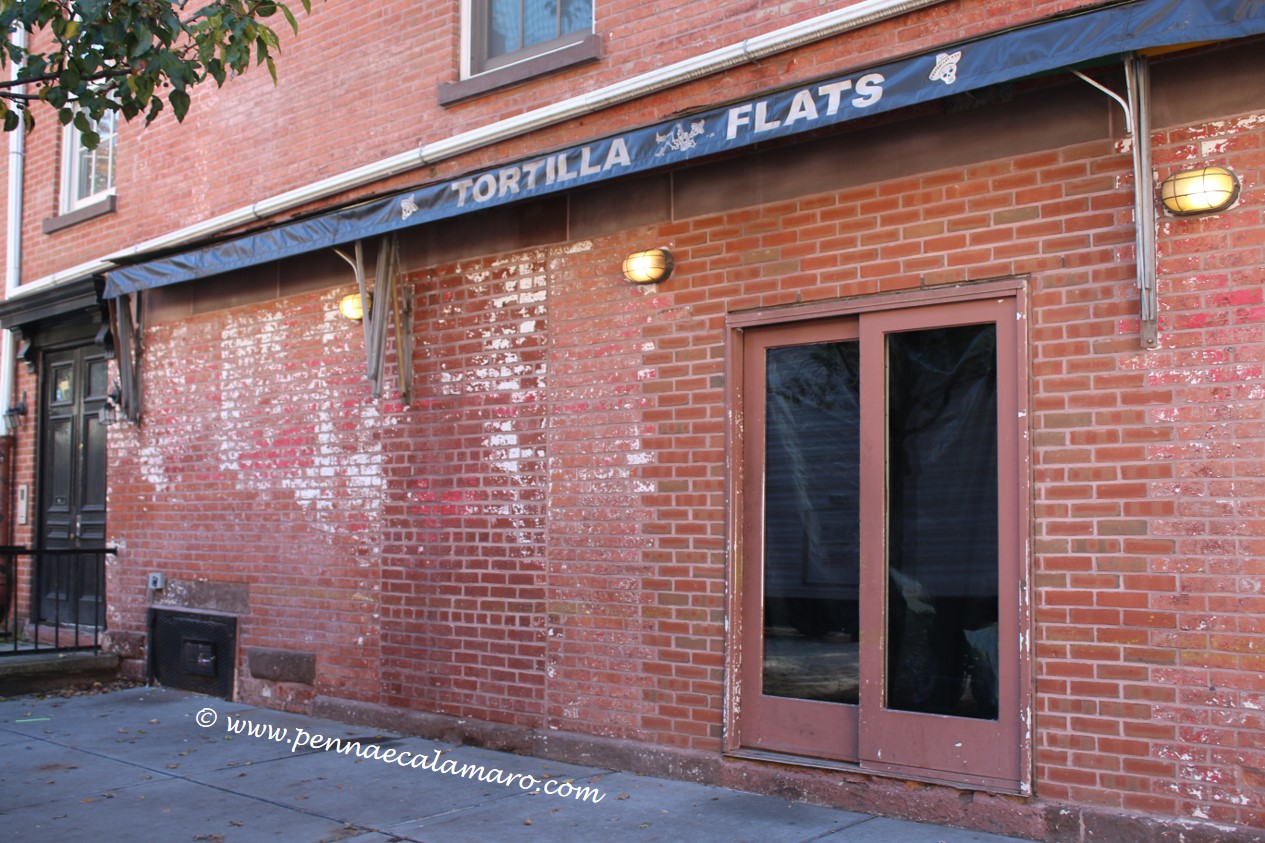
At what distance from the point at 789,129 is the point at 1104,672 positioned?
2802 mm

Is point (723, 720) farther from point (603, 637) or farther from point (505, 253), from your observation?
point (505, 253)

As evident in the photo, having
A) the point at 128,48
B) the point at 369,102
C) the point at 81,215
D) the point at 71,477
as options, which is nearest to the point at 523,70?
the point at 369,102

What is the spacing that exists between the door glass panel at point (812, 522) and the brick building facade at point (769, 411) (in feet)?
0.06

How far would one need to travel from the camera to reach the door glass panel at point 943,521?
5383 mm

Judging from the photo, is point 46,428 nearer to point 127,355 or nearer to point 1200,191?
point 127,355

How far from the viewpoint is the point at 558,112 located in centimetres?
711

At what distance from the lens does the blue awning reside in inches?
175

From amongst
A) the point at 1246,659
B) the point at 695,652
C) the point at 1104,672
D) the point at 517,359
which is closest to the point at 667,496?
the point at 695,652

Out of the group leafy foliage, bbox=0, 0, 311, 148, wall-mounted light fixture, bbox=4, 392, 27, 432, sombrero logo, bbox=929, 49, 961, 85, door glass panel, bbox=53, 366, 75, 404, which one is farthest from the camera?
wall-mounted light fixture, bbox=4, 392, 27, 432

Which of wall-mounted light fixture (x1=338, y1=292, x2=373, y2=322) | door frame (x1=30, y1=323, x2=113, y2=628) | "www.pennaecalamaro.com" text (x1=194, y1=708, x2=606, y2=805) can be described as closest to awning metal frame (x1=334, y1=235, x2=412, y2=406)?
wall-mounted light fixture (x1=338, y1=292, x2=373, y2=322)

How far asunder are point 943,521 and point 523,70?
3934 millimetres

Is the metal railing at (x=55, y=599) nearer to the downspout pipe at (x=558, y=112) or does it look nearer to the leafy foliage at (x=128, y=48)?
the downspout pipe at (x=558, y=112)

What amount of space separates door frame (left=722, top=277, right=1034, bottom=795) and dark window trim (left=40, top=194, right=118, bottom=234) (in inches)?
282

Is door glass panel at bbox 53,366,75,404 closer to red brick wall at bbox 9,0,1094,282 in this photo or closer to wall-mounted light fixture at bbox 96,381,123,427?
red brick wall at bbox 9,0,1094,282
